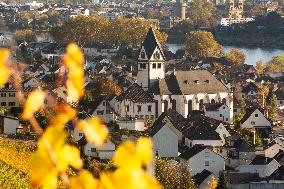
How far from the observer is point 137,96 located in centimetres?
1566

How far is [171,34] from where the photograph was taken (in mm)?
50656

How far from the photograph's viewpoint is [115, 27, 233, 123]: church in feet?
52.1

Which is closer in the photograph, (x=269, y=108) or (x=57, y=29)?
(x=269, y=108)

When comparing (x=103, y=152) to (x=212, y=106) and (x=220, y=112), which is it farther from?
(x=212, y=106)

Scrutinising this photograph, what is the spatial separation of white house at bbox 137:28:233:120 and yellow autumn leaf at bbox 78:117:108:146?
15505mm

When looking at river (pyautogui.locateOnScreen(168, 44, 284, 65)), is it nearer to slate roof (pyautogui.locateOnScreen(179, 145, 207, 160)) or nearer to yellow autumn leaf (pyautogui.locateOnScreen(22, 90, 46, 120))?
slate roof (pyautogui.locateOnScreen(179, 145, 207, 160))

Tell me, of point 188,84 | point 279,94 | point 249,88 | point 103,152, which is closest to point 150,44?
point 188,84

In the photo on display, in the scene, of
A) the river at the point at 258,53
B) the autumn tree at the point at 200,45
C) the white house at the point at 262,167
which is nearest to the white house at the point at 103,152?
the white house at the point at 262,167

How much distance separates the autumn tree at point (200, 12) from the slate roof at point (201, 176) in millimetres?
45192

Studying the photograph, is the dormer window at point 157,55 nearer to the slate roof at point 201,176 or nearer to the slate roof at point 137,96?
the slate roof at point 137,96

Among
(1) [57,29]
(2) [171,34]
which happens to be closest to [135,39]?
(1) [57,29]

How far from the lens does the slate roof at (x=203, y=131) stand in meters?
12.6

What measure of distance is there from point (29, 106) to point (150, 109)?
1498 centimetres

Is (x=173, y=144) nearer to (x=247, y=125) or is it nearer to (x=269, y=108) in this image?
(x=247, y=125)
